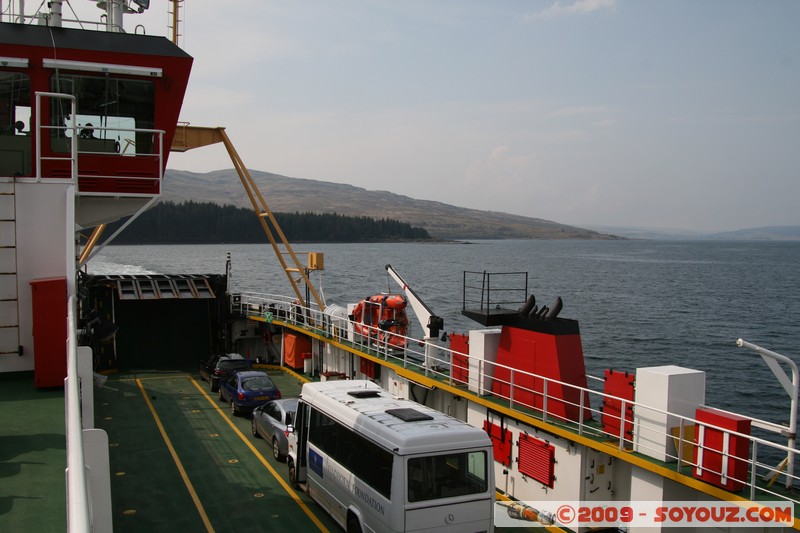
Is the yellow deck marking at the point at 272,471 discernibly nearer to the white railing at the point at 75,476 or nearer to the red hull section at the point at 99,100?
the red hull section at the point at 99,100

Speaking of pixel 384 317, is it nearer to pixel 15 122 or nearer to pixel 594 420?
pixel 594 420

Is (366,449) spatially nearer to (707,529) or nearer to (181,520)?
(181,520)

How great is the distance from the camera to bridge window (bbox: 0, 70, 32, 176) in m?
11.9

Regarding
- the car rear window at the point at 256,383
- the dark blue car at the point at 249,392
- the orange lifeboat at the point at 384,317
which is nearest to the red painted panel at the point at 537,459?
the orange lifeboat at the point at 384,317

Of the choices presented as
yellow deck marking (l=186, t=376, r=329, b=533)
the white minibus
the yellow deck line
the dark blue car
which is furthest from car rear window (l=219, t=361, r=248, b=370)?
the white minibus

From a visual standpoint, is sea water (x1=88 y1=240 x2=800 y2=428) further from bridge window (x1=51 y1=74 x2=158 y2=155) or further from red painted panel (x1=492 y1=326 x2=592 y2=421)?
bridge window (x1=51 y1=74 x2=158 y2=155)

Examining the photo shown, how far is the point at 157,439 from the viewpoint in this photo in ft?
58.3

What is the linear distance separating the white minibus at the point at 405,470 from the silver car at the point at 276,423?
3820mm

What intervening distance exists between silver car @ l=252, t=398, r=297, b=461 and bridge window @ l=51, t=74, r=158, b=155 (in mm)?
7044

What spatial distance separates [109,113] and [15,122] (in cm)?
199

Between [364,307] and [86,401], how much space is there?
50.6 ft

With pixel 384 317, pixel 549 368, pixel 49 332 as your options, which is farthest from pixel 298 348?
pixel 49 332

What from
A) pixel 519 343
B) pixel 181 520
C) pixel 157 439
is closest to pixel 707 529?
pixel 519 343

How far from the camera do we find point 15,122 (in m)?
12.1
